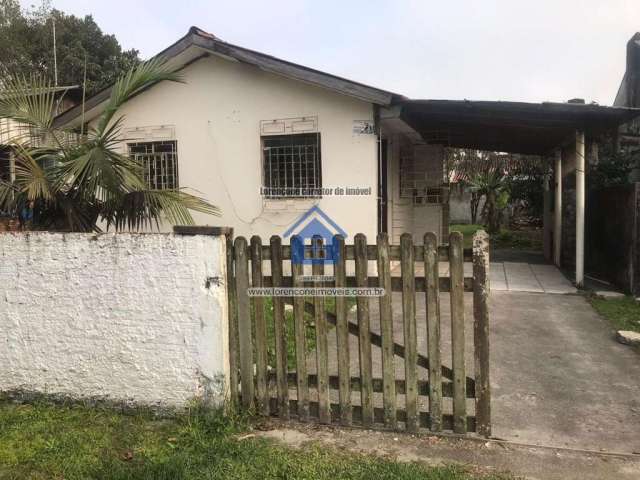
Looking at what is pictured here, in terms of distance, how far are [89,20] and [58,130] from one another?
2574 cm

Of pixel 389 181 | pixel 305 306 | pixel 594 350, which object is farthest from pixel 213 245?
pixel 389 181

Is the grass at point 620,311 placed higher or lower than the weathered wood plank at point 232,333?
lower

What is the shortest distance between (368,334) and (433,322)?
1.44 ft

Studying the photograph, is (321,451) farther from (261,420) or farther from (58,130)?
(58,130)

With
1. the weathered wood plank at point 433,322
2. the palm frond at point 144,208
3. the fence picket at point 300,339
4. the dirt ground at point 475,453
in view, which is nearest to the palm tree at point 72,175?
the palm frond at point 144,208

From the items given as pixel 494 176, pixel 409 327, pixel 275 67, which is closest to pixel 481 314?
pixel 409 327

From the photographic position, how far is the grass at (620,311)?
5861 millimetres

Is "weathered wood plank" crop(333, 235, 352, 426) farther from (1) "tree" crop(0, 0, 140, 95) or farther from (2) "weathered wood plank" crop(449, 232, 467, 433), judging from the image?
(1) "tree" crop(0, 0, 140, 95)

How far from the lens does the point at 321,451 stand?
3043 mm

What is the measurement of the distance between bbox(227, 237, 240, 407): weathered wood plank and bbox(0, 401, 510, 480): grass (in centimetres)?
19

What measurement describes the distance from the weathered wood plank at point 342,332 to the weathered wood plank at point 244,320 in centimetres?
64

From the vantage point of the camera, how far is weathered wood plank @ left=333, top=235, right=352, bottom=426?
3.25 meters

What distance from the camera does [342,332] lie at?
329 cm

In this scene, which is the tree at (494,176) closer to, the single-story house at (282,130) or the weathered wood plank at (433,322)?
the single-story house at (282,130)
